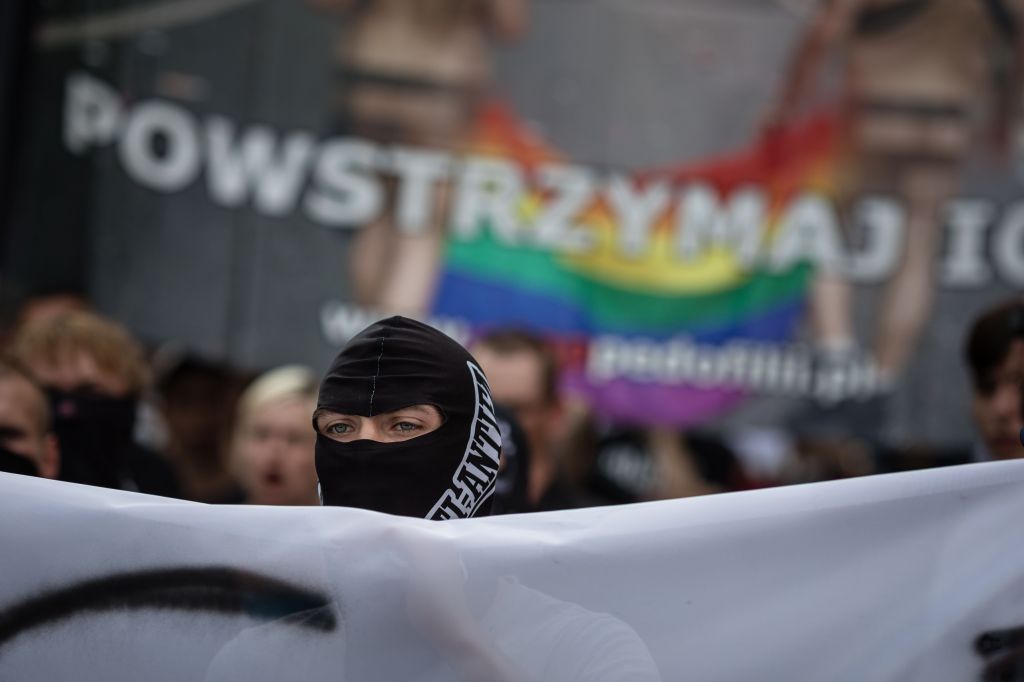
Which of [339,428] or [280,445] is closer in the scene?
[339,428]

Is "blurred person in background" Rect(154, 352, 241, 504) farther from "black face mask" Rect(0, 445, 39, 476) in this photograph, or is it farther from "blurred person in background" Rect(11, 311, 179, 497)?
"black face mask" Rect(0, 445, 39, 476)

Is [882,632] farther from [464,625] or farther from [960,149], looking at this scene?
[960,149]

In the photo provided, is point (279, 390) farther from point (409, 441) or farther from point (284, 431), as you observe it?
point (409, 441)

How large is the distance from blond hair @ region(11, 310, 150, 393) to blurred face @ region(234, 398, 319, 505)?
1.27 ft

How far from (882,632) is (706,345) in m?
2.84

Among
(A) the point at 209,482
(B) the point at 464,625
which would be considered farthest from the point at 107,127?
(B) the point at 464,625

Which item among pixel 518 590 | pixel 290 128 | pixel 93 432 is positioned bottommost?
pixel 93 432

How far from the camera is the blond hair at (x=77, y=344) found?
3.49 m

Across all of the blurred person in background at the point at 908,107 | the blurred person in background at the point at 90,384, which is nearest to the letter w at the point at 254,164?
the blurred person in background at the point at 90,384

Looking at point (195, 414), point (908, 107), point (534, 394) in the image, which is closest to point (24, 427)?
point (534, 394)

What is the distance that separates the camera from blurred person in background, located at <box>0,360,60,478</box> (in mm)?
2709

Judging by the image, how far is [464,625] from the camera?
1.83 metres

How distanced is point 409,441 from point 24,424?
43.9 inches

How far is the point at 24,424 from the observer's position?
9.08 ft
